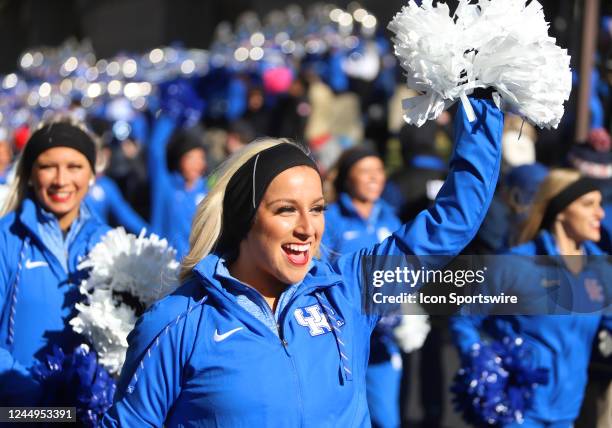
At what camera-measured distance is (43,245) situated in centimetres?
443

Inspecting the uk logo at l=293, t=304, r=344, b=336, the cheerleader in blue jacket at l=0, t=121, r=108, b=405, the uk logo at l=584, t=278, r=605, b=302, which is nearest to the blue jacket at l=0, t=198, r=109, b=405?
the cheerleader in blue jacket at l=0, t=121, r=108, b=405

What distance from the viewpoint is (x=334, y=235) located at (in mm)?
5910

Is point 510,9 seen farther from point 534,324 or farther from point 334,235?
point 334,235

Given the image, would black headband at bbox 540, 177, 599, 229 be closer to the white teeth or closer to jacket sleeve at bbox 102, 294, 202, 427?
the white teeth

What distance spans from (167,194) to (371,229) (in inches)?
96.1

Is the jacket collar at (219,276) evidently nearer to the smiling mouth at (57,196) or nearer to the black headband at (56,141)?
the smiling mouth at (57,196)

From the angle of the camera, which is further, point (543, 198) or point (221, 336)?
point (543, 198)

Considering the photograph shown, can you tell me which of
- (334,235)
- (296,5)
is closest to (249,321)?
(334,235)

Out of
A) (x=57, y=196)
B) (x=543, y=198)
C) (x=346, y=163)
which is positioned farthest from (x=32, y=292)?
(x=346, y=163)

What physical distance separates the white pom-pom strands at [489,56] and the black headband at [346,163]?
4.03 meters

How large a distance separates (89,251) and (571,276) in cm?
207

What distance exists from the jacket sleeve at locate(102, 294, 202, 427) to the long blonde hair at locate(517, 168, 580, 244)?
9.12 ft

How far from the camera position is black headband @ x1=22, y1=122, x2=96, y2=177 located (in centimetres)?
472

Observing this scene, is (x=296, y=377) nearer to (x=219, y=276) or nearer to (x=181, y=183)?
(x=219, y=276)
